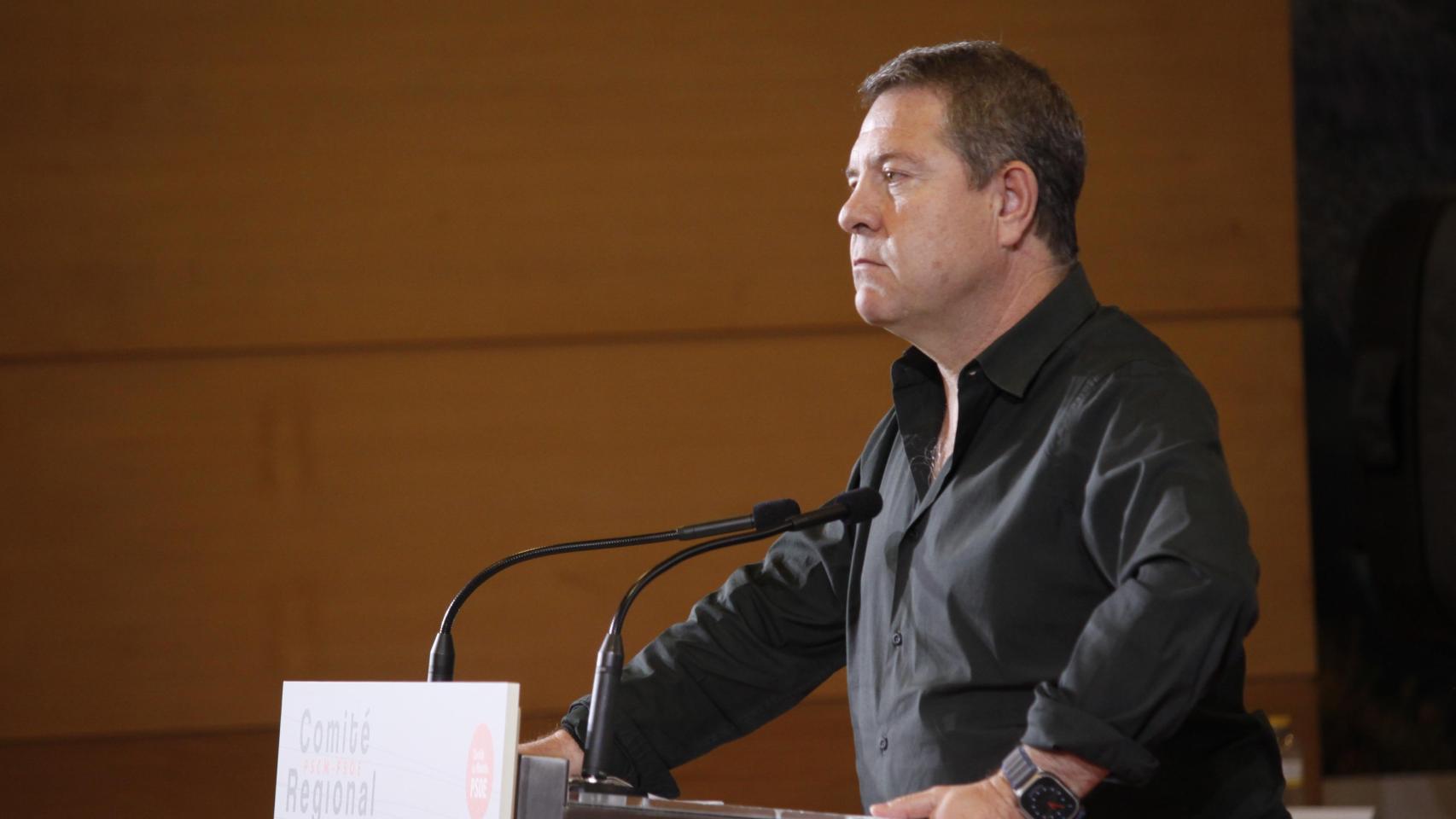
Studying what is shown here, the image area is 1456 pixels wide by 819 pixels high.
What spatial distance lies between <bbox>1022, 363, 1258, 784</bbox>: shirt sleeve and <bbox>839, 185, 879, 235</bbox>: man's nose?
1.49 ft

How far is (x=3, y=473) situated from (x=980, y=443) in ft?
7.32

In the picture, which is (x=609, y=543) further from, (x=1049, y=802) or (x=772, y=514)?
(x=1049, y=802)

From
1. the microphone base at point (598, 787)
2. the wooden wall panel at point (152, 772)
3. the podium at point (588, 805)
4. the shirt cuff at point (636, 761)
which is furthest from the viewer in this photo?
the wooden wall panel at point (152, 772)

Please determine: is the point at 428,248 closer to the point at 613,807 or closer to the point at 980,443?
the point at 980,443

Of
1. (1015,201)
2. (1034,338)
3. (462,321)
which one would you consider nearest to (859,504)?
(1034,338)

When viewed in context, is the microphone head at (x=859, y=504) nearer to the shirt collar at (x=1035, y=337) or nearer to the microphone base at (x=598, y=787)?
the shirt collar at (x=1035, y=337)

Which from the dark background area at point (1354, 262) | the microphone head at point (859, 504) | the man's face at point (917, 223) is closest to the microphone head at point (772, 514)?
the microphone head at point (859, 504)

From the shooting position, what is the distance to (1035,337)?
1613 mm

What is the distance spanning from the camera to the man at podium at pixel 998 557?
1.20 meters

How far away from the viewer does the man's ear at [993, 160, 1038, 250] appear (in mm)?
1644

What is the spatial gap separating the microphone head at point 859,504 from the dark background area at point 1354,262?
77.3 inches

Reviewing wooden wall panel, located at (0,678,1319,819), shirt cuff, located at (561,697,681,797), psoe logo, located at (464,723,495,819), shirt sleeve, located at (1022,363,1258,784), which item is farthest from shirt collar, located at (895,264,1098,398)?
wooden wall panel, located at (0,678,1319,819)

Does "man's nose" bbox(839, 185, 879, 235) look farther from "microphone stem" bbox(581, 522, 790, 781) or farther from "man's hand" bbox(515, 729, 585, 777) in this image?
"man's hand" bbox(515, 729, 585, 777)

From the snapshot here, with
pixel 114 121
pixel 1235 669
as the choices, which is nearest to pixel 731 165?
pixel 114 121
